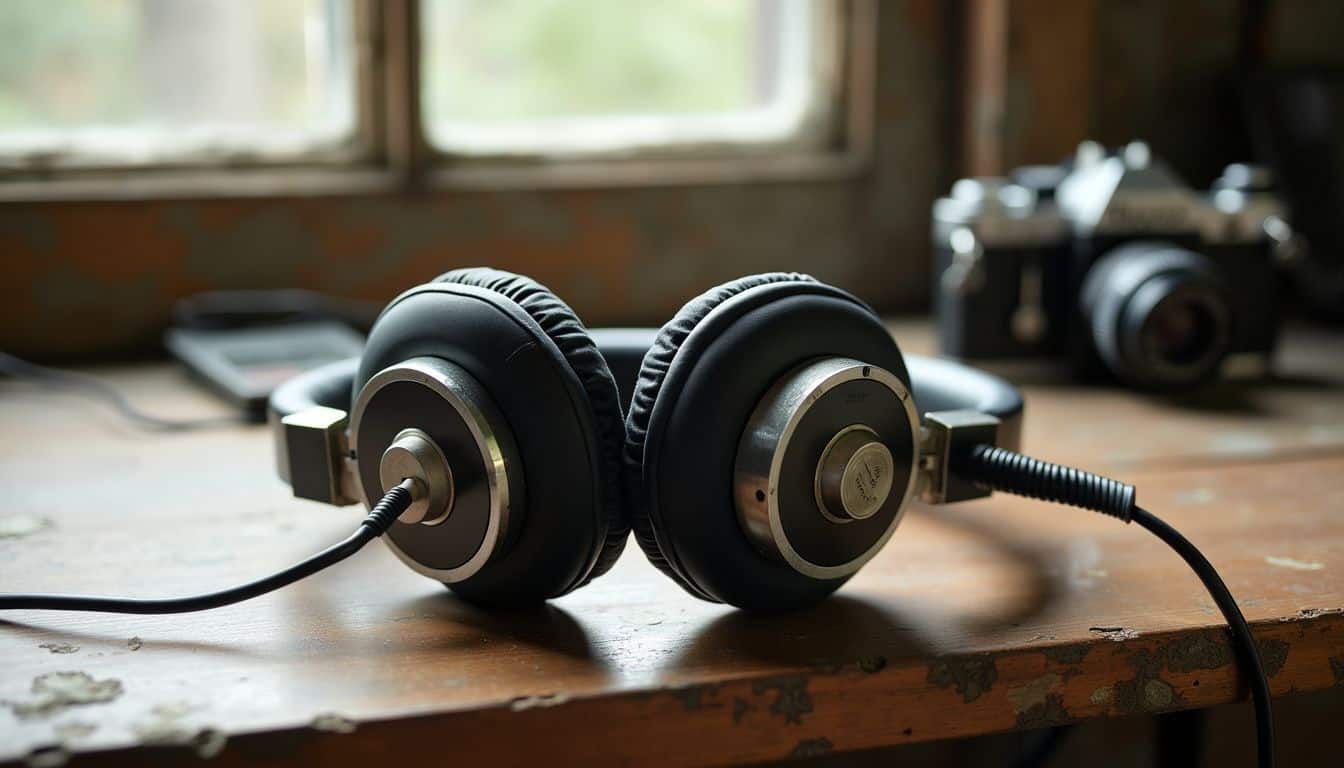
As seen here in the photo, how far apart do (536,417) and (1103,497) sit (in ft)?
0.79

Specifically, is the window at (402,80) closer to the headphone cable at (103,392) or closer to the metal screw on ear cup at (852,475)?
the headphone cable at (103,392)

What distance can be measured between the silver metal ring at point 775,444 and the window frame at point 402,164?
0.77 metres

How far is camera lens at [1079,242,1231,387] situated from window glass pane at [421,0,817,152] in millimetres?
450

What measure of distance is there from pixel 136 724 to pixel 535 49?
3.03 ft

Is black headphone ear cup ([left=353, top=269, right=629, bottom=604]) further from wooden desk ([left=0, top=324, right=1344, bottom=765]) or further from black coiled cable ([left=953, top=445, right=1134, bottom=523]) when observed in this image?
black coiled cable ([left=953, top=445, right=1134, bottom=523])

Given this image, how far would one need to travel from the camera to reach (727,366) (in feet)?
1.58

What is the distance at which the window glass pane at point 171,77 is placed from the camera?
1.13 m

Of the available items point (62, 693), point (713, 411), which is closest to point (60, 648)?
point (62, 693)

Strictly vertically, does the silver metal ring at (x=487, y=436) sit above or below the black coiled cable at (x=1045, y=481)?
above

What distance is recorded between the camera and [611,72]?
129cm

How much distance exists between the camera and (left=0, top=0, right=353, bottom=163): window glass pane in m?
1.13

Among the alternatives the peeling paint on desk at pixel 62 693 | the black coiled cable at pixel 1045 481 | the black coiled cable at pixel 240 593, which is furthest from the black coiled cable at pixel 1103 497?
the peeling paint on desk at pixel 62 693

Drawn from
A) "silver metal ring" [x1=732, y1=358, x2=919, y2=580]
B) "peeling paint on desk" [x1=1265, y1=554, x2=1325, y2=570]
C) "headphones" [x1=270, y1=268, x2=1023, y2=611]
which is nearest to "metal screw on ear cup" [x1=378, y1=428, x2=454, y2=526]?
"headphones" [x1=270, y1=268, x2=1023, y2=611]

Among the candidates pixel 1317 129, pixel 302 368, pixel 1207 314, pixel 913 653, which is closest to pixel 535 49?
pixel 302 368
